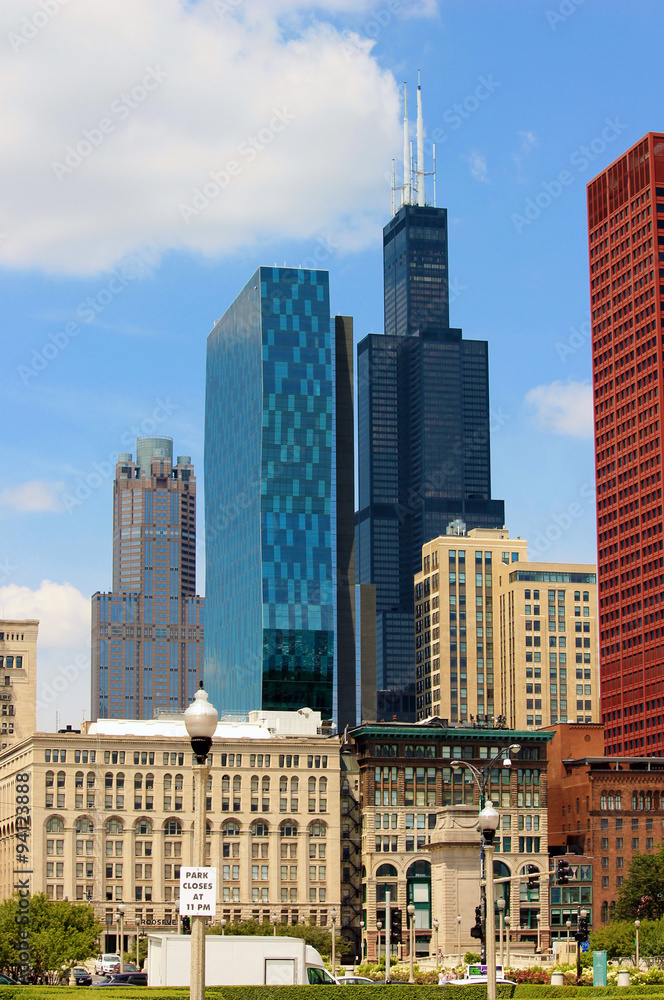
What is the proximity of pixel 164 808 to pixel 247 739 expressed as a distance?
1321cm

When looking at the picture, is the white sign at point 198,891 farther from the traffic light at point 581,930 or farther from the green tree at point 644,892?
the green tree at point 644,892

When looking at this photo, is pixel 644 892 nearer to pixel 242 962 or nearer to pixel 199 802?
pixel 242 962

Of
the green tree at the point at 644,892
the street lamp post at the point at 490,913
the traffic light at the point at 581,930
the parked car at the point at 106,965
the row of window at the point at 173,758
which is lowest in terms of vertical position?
the parked car at the point at 106,965

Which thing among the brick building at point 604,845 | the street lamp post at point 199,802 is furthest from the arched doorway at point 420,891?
the street lamp post at point 199,802

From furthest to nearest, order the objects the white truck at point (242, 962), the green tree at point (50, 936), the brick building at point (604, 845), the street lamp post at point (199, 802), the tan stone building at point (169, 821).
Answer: the brick building at point (604, 845) < the tan stone building at point (169, 821) < the green tree at point (50, 936) < the white truck at point (242, 962) < the street lamp post at point (199, 802)

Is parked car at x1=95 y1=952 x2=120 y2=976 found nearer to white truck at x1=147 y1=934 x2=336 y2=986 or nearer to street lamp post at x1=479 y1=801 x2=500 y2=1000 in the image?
white truck at x1=147 y1=934 x2=336 y2=986

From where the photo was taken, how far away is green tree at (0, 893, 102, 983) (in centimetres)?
11362

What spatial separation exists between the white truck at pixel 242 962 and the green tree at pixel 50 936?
53.7 meters

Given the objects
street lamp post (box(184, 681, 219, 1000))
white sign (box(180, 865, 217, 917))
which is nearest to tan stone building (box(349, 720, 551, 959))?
street lamp post (box(184, 681, 219, 1000))

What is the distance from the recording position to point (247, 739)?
195625 mm

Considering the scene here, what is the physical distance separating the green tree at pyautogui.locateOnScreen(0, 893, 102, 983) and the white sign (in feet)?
271

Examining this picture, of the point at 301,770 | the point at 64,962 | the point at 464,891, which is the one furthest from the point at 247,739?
the point at 64,962

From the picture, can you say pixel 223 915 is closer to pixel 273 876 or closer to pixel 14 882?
pixel 273 876

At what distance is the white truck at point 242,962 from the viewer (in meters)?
58.2
